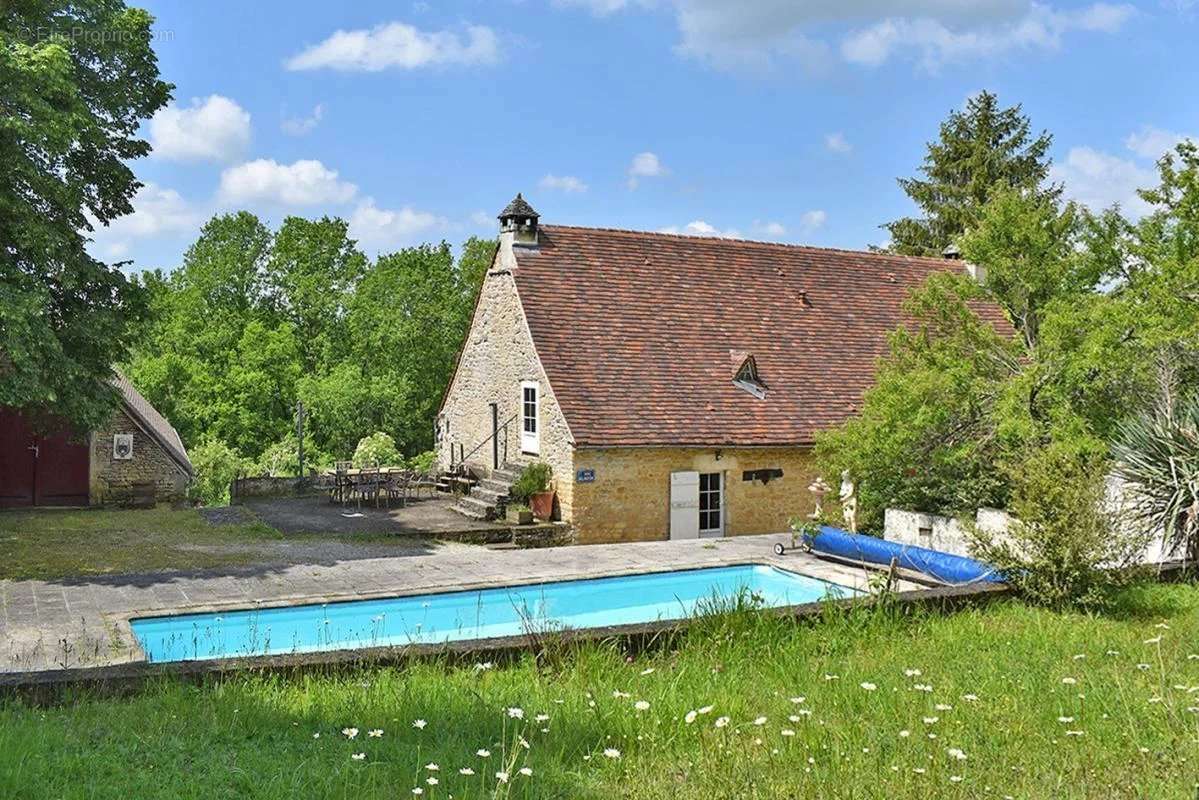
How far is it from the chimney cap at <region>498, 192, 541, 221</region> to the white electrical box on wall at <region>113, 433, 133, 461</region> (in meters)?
11.8

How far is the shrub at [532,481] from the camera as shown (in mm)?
21672

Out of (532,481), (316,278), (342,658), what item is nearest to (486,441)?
(532,481)

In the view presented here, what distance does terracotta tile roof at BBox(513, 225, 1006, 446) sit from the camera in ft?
72.5

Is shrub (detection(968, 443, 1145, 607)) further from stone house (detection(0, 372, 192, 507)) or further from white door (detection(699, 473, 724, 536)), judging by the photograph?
stone house (detection(0, 372, 192, 507))

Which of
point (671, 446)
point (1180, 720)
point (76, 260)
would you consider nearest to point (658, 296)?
point (671, 446)

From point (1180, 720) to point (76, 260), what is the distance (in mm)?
17762

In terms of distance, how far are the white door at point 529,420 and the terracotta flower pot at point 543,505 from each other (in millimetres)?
1460

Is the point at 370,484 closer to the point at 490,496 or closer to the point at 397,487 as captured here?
the point at 397,487

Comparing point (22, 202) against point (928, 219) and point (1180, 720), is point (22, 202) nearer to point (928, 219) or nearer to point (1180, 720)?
point (1180, 720)

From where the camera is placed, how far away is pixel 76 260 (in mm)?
17219

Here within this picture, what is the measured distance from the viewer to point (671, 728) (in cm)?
590

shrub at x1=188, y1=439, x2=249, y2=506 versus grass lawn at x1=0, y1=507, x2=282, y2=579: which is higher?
shrub at x1=188, y1=439, x2=249, y2=506

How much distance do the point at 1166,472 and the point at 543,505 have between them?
12445mm

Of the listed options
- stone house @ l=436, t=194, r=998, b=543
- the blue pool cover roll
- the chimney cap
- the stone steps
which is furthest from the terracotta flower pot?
the chimney cap
